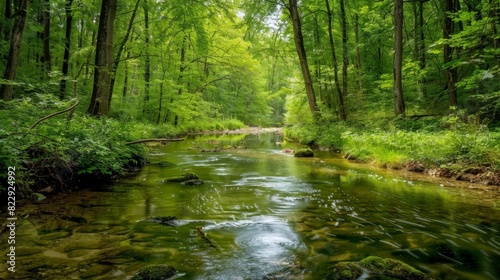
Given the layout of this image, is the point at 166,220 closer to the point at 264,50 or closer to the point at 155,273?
the point at 155,273

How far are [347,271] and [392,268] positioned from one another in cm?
44

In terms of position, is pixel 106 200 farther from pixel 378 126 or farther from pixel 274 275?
pixel 378 126

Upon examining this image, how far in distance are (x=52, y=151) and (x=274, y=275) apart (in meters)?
4.31

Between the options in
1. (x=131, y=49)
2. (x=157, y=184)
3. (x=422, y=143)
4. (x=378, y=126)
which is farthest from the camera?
(x=131, y=49)

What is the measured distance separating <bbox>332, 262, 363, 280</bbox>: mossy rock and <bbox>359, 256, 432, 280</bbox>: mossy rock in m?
0.11

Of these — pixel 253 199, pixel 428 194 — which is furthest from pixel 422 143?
pixel 253 199

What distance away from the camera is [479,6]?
1016cm

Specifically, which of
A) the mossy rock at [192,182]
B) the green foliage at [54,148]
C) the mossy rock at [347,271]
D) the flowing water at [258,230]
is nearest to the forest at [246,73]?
the green foliage at [54,148]

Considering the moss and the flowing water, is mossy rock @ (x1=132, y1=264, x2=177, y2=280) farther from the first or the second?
the moss

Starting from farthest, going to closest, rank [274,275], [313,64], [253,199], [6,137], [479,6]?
[313,64] < [479,6] < [253,199] < [6,137] < [274,275]

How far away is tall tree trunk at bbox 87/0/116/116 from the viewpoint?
8.65 metres

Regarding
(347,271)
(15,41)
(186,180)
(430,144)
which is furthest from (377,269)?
(15,41)

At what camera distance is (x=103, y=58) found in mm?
8688

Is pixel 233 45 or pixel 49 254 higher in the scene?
pixel 233 45
